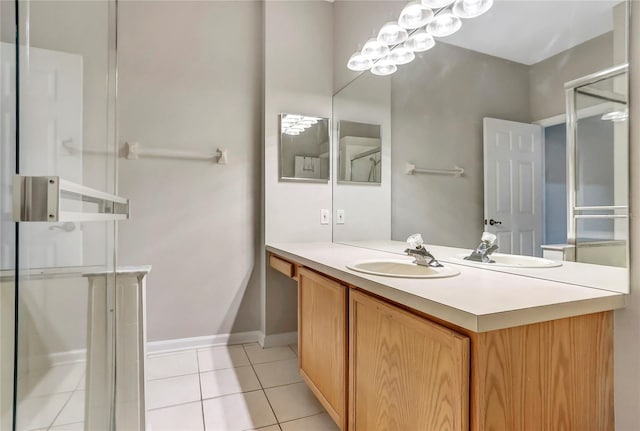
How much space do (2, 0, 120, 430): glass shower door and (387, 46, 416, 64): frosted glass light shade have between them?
1.48 m

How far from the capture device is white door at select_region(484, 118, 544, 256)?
111 centimetres

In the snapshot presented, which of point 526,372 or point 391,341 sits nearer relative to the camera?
point 526,372

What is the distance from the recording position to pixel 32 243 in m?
0.72

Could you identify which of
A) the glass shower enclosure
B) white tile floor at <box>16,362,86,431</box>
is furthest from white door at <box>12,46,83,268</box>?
white tile floor at <box>16,362,86,431</box>

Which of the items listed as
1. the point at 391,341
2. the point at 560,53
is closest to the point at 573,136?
the point at 560,53

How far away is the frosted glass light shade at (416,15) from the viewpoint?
1594 mm

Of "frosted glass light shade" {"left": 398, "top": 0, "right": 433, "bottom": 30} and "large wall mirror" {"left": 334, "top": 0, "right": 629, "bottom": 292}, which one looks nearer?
"large wall mirror" {"left": 334, "top": 0, "right": 629, "bottom": 292}

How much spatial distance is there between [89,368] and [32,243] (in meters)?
0.70

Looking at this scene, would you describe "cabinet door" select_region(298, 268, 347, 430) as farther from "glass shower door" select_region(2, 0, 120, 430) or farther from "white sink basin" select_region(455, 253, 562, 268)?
"glass shower door" select_region(2, 0, 120, 430)

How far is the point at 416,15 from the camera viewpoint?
5.36 feet

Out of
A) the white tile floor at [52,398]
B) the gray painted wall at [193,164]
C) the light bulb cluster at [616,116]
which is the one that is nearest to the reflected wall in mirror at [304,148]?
the gray painted wall at [193,164]

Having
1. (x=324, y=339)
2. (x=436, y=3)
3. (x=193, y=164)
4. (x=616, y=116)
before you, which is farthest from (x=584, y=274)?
(x=193, y=164)

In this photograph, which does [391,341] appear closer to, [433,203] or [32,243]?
[433,203]

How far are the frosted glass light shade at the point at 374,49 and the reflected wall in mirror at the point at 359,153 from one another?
0.42 m
